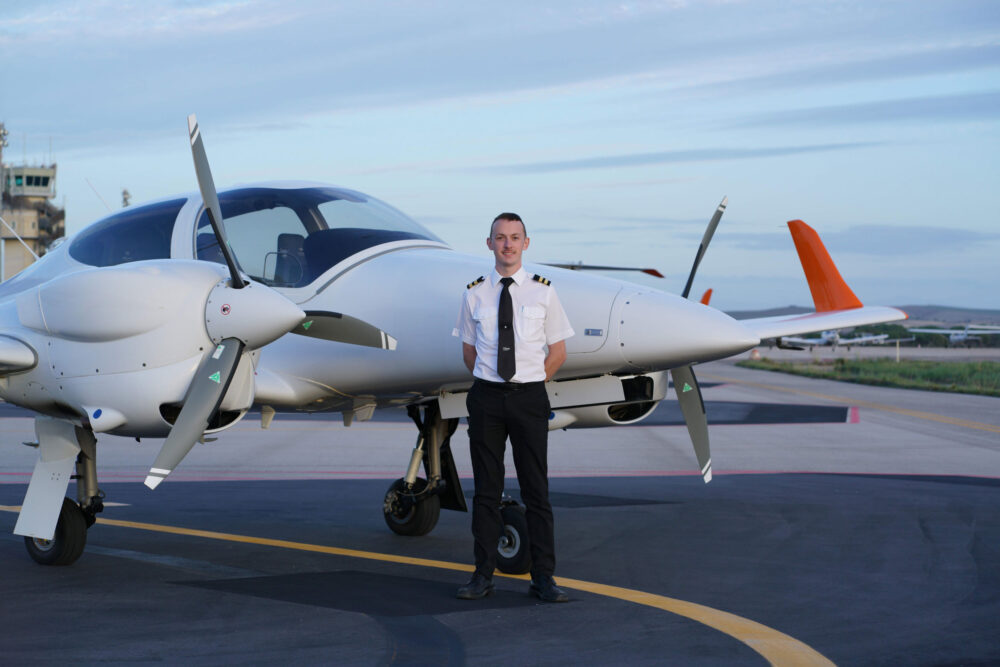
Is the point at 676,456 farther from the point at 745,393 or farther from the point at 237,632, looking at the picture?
the point at 745,393

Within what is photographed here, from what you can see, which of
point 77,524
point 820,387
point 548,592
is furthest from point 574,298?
point 820,387

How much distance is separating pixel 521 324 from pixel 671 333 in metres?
0.93

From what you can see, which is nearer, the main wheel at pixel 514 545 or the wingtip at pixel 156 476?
the wingtip at pixel 156 476

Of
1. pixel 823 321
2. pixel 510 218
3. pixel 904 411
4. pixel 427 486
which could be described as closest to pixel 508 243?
pixel 510 218

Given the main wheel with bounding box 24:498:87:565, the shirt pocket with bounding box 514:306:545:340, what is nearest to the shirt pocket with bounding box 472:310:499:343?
the shirt pocket with bounding box 514:306:545:340

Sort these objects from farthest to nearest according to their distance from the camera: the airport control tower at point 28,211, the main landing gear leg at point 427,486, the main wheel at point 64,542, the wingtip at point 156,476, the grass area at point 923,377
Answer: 1. the airport control tower at point 28,211
2. the grass area at point 923,377
3. the main landing gear leg at point 427,486
4. the main wheel at point 64,542
5. the wingtip at point 156,476

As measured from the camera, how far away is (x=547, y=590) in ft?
21.1

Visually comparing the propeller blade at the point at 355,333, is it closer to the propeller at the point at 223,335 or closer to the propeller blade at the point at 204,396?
the propeller at the point at 223,335

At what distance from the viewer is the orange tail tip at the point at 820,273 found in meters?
8.30

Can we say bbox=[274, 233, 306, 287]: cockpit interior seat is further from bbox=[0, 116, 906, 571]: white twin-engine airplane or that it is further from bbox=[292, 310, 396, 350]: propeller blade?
bbox=[292, 310, 396, 350]: propeller blade

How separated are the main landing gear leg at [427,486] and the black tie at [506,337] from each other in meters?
2.45

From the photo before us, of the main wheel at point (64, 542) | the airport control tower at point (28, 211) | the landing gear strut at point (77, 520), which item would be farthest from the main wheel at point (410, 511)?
the airport control tower at point (28, 211)

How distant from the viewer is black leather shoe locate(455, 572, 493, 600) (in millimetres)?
6473

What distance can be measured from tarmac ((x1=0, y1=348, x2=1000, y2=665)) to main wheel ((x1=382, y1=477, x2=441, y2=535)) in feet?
0.43
